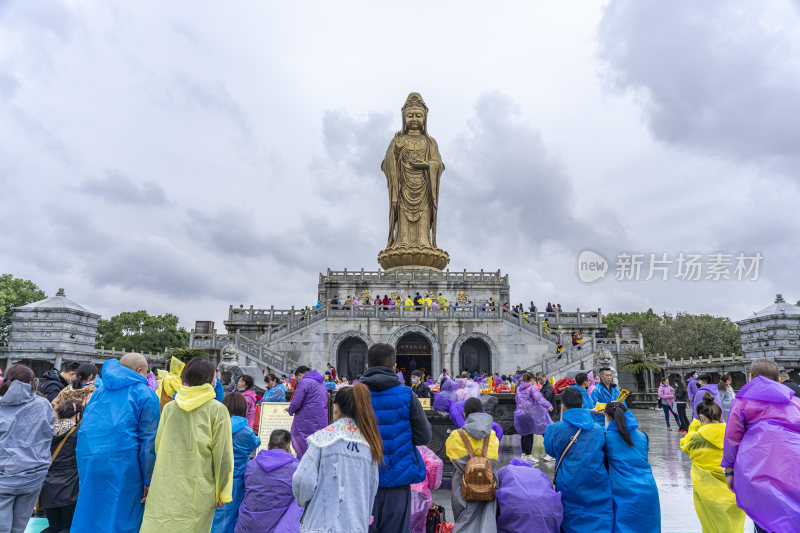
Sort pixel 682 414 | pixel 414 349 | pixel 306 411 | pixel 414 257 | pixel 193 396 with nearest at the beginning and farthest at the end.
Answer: pixel 193 396
pixel 306 411
pixel 682 414
pixel 414 349
pixel 414 257

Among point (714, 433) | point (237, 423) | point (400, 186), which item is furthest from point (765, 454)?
point (400, 186)

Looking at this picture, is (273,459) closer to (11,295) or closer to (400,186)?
(400,186)

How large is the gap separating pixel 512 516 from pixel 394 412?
142 cm

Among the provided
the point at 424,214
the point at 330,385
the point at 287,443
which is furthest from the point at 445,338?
the point at 287,443

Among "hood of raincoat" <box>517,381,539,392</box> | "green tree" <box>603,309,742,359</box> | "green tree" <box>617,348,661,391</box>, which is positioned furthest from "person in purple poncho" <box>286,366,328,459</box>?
"green tree" <box>603,309,742,359</box>

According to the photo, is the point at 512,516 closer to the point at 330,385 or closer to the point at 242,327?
the point at 330,385

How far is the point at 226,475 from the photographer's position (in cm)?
400

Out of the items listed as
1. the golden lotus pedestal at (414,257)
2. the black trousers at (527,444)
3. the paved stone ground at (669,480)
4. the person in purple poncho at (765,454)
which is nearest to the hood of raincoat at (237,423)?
the paved stone ground at (669,480)

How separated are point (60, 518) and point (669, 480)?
332 inches

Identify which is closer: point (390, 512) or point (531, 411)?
point (390, 512)

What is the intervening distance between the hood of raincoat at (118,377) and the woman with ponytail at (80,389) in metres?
0.96

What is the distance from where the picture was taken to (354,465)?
3.35 metres

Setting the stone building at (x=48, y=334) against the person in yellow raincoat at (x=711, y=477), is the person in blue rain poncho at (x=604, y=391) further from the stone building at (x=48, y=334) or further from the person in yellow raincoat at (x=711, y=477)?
the stone building at (x=48, y=334)

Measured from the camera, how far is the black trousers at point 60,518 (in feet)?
15.9
